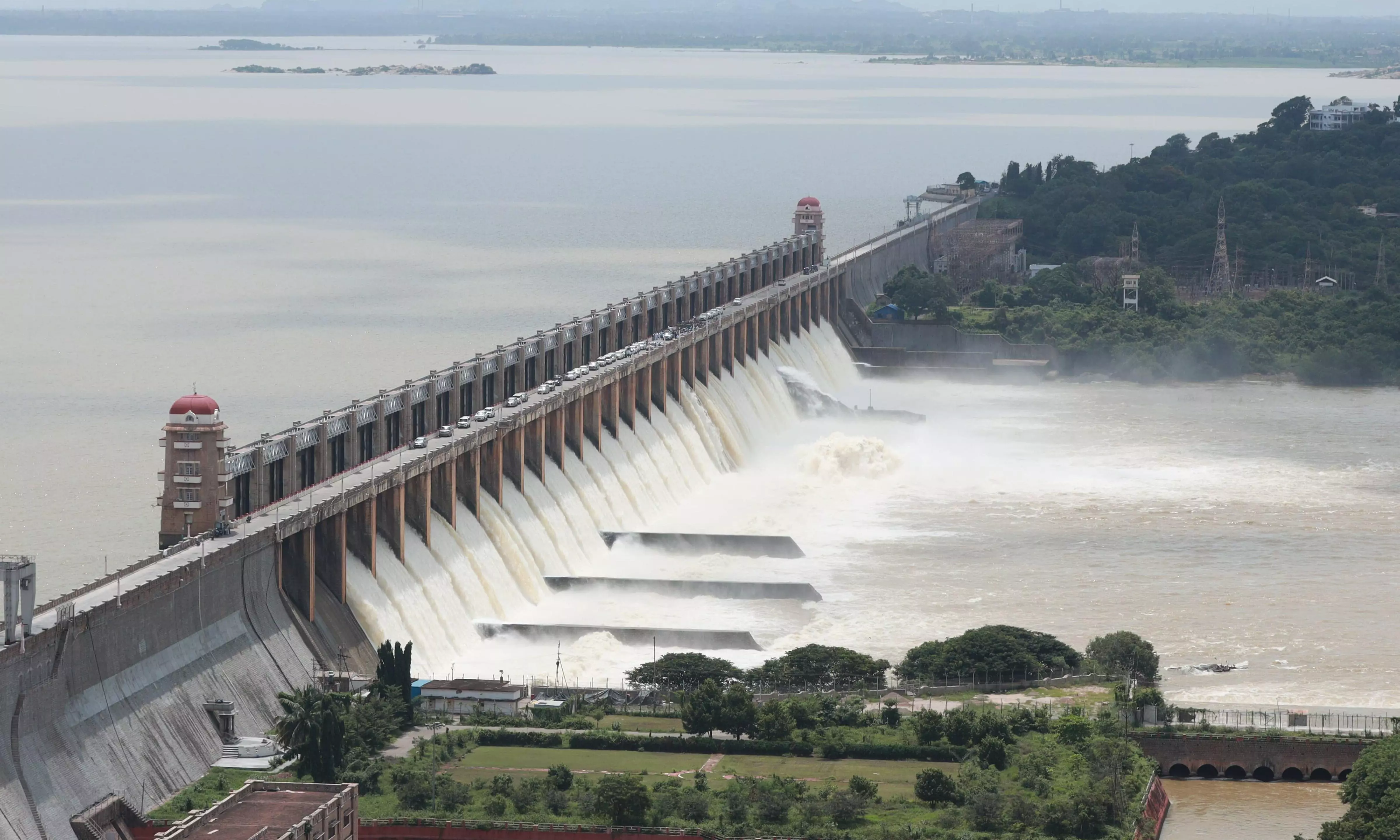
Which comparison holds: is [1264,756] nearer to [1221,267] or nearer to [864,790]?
[864,790]

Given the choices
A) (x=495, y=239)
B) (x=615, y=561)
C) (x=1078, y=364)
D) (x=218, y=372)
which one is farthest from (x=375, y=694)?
(x=495, y=239)

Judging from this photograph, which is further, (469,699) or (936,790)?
(469,699)

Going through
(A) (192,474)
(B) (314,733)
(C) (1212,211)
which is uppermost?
(C) (1212,211)

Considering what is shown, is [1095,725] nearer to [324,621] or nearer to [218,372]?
[324,621]

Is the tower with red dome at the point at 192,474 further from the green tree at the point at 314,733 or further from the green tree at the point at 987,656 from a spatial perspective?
the green tree at the point at 987,656

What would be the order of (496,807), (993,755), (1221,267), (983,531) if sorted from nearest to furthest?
(496,807) < (993,755) < (983,531) < (1221,267)

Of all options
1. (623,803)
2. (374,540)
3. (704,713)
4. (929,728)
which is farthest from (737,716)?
(374,540)
